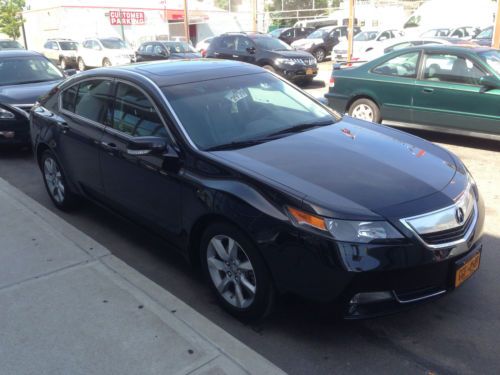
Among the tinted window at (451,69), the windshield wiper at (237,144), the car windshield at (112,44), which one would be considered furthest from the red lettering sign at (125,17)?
the windshield wiper at (237,144)

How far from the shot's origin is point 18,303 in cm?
347

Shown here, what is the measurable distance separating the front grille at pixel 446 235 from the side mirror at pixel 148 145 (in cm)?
186

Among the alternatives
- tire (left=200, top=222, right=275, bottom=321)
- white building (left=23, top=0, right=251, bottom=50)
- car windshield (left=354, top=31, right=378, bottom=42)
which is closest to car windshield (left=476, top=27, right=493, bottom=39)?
car windshield (left=354, top=31, right=378, bottom=42)

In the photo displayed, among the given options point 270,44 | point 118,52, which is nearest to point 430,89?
point 270,44

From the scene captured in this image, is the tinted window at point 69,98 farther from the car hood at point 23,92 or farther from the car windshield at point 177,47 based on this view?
the car windshield at point 177,47

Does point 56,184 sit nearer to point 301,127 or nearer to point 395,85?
point 301,127

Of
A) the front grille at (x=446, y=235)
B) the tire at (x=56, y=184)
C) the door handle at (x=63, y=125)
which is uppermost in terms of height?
the door handle at (x=63, y=125)

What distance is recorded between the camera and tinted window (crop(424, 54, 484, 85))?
23.7 ft

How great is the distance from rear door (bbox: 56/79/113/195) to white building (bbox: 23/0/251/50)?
29.4 m

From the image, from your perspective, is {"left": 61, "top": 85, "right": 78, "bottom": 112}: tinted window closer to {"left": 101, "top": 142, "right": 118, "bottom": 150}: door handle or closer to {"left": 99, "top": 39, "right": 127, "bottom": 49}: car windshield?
{"left": 101, "top": 142, "right": 118, "bottom": 150}: door handle

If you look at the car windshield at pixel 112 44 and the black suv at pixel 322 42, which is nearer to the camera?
the car windshield at pixel 112 44

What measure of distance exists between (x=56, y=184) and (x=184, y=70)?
206cm

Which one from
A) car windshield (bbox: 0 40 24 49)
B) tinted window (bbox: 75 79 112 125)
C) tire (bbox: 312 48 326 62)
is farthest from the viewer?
car windshield (bbox: 0 40 24 49)

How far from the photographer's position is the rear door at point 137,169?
12.1 feet
